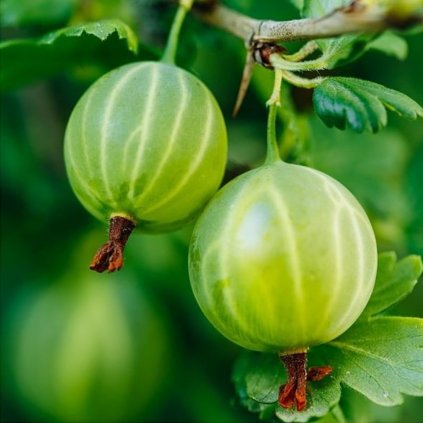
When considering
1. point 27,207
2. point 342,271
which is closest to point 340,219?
point 342,271

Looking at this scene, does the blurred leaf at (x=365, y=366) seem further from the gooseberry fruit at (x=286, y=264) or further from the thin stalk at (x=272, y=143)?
the thin stalk at (x=272, y=143)

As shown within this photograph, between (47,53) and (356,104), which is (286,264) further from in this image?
(47,53)

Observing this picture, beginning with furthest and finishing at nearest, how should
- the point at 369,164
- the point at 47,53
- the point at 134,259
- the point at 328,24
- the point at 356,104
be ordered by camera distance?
the point at 369,164 < the point at 134,259 < the point at 47,53 < the point at 356,104 < the point at 328,24

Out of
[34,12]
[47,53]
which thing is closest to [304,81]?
[47,53]

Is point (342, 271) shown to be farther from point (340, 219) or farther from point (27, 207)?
point (27, 207)

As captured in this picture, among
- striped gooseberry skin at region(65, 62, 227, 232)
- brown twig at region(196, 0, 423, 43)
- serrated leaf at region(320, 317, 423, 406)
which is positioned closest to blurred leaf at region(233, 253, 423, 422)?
serrated leaf at region(320, 317, 423, 406)

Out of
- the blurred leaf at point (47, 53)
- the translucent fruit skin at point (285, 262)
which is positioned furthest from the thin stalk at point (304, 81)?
the blurred leaf at point (47, 53)
